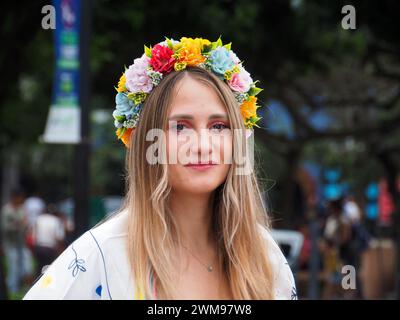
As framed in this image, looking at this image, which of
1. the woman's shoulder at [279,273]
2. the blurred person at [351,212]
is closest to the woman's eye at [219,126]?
the woman's shoulder at [279,273]

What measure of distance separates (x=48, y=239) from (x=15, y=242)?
5.36 feet

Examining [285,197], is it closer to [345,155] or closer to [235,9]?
[345,155]

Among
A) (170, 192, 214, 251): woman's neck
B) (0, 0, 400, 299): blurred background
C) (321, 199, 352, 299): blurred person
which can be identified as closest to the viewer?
(170, 192, 214, 251): woman's neck

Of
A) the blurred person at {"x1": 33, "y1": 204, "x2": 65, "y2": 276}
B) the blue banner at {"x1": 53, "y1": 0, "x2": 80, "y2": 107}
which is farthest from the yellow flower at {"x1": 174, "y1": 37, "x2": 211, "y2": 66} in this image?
the blurred person at {"x1": 33, "y1": 204, "x2": 65, "y2": 276}

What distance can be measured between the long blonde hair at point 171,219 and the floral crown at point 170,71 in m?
0.06

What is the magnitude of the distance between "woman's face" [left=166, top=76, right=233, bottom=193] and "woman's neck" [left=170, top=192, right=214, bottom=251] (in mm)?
55

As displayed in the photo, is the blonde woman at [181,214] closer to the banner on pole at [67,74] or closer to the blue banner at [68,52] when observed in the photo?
the banner on pole at [67,74]

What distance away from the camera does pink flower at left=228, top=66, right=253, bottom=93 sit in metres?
2.64

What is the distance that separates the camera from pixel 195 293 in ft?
7.74

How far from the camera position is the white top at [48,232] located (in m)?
12.7

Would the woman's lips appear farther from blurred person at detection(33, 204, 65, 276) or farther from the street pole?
blurred person at detection(33, 204, 65, 276)
